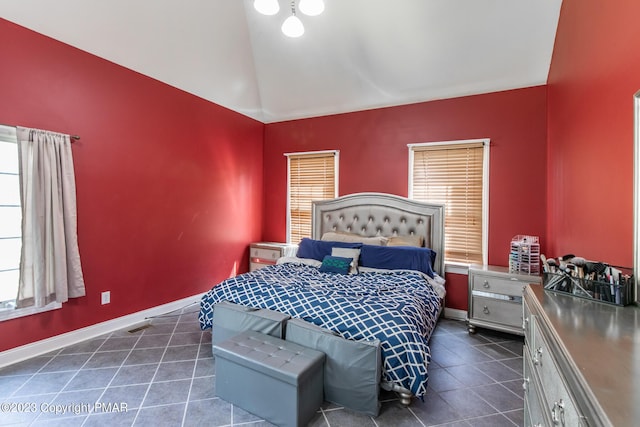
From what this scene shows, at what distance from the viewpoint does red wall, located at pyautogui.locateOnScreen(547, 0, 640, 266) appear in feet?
4.55

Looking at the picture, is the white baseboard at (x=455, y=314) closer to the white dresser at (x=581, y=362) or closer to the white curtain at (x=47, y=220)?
the white dresser at (x=581, y=362)

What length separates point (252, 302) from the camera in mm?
2646

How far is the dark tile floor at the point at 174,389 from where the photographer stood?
1977 mm

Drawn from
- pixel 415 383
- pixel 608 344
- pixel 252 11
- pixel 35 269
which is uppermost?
pixel 252 11

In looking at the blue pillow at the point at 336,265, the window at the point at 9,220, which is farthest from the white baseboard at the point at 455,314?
the window at the point at 9,220

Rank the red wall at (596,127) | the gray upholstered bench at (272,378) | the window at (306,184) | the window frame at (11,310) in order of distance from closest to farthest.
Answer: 1. the red wall at (596,127)
2. the gray upholstered bench at (272,378)
3. the window frame at (11,310)
4. the window at (306,184)

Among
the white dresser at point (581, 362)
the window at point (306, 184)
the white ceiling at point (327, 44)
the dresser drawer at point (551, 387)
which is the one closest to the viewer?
the white dresser at point (581, 362)

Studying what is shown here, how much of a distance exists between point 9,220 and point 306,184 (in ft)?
11.0

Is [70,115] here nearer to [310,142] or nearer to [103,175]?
[103,175]

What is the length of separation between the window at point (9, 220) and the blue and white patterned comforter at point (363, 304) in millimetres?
1566

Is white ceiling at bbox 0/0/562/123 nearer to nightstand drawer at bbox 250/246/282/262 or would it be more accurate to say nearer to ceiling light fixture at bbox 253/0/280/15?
ceiling light fixture at bbox 253/0/280/15

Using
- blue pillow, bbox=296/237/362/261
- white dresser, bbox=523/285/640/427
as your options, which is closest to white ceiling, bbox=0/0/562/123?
blue pillow, bbox=296/237/362/261

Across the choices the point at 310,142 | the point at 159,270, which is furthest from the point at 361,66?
the point at 159,270

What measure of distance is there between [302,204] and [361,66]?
7.08 feet
